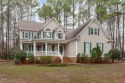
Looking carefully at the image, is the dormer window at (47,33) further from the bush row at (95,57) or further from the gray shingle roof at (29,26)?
the bush row at (95,57)

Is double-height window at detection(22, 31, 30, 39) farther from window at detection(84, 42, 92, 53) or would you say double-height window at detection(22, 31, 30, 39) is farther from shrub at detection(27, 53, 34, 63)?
window at detection(84, 42, 92, 53)

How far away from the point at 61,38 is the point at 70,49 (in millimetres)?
2662

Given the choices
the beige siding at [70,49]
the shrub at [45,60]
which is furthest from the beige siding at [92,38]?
the shrub at [45,60]

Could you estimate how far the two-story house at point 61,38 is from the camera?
99.3 ft

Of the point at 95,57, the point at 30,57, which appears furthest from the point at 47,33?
the point at 95,57

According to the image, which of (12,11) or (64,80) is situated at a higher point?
(12,11)

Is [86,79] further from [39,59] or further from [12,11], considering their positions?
[12,11]

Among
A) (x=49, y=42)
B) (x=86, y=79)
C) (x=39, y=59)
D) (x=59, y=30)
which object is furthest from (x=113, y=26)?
(x=86, y=79)

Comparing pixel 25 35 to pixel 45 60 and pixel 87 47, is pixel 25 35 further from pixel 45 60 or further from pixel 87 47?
pixel 87 47

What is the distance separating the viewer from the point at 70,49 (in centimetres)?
3133

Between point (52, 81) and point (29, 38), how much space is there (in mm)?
20135

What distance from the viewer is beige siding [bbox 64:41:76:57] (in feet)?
99.9

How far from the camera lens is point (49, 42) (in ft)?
99.6

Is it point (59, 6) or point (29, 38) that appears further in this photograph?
point (59, 6)
